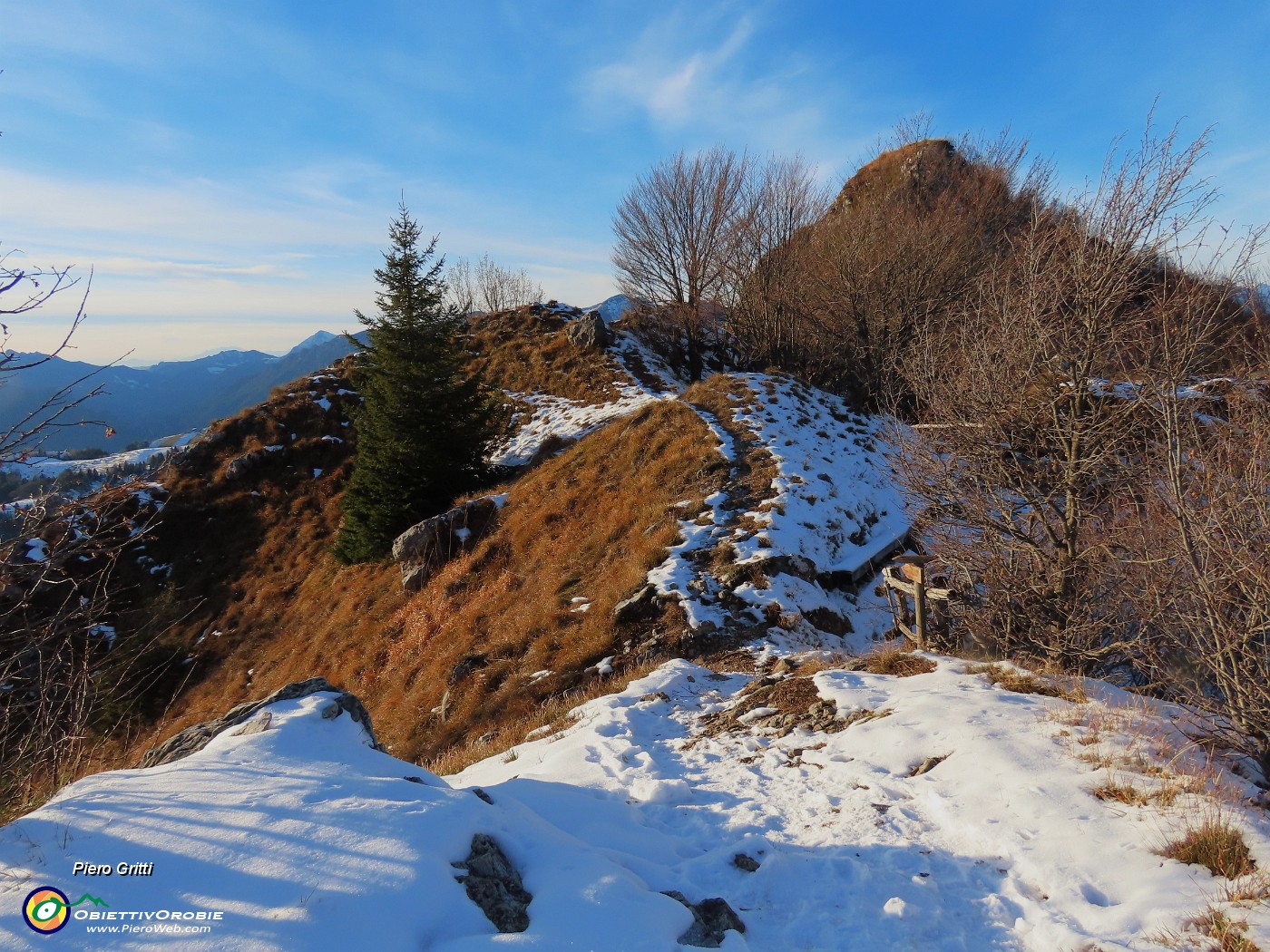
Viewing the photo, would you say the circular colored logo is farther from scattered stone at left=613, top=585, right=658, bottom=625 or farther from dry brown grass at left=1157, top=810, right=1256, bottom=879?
scattered stone at left=613, top=585, right=658, bottom=625

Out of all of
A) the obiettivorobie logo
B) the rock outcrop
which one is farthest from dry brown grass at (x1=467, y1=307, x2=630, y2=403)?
the obiettivorobie logo

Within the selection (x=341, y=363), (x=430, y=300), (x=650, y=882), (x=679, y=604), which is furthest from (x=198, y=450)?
(x=650, y=882)

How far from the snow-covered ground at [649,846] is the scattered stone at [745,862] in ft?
0.04

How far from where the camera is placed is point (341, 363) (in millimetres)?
30594

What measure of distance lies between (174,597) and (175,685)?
3763mm

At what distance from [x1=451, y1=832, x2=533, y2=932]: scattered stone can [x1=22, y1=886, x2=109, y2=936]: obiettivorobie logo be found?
5.08ft

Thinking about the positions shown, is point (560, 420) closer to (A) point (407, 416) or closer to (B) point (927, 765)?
(A) point (407, 416)

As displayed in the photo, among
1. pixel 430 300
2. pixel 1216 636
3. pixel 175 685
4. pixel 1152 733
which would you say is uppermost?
pixel 430 300

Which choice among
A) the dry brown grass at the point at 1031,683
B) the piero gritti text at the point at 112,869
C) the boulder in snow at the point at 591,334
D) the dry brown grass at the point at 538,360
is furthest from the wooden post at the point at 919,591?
the boulder in snow at the point at 591,334

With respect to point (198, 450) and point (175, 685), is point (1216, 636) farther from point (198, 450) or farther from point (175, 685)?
point (198, 450)

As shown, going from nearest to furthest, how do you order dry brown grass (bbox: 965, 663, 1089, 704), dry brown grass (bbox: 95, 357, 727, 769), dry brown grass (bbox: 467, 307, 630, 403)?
1. dry brown grass (bbox: 965, 663, 1089, 704)
2. dry brown grass (bbox: 95, 357, 727, 769)
3. dry brown grass (bbox: 467, 307, 630, 403)

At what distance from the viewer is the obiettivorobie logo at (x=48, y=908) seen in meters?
2.49

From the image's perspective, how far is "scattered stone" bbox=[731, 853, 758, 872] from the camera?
398 centimetres

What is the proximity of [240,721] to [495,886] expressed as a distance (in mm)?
3513
